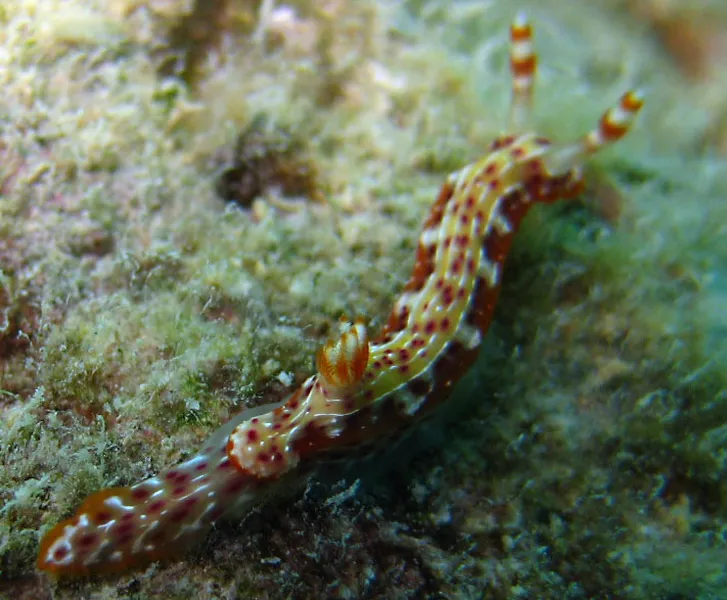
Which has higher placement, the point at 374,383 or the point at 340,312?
the point at 340,312

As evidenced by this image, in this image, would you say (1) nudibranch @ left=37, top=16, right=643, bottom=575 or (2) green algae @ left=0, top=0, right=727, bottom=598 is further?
(2) green algae @ left=0, top=0, right=727, bottom=598

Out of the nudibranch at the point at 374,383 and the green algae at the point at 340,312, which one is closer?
the nudibranch at the point at 374,383

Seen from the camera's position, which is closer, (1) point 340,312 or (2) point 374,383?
(2) point 374,383

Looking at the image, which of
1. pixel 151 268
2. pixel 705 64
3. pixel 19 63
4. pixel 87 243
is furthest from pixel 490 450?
pixel 705 64

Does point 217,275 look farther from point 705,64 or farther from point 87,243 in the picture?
point 705,64
